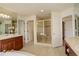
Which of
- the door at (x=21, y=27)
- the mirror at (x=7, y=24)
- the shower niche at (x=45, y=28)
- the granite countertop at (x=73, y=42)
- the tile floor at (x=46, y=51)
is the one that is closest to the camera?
the granite countertop at (x=73, y=42)

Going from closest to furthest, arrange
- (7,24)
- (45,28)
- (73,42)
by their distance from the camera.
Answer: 1. (73,42)
2. (7,24)
3. (45,28)

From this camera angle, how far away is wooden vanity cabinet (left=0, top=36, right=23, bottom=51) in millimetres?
2355

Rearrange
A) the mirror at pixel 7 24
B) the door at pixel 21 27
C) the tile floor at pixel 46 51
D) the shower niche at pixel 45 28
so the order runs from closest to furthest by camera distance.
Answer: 1. the tile floor at pixel 46 51
2. the mirror at pixel 7 24
3. the door at pixel 21 27
4. the shower niche at pixel 45 28

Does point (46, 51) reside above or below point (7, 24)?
below

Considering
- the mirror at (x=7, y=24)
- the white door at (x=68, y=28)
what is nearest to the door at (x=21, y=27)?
the mirror at (x=7, y=24)

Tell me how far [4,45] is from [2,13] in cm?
69

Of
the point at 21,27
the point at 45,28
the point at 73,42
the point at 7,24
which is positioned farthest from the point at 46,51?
the point at 45,28

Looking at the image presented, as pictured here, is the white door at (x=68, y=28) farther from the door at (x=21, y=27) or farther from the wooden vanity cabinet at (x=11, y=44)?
the wooden vanity cabinet at (x=11, y=44)

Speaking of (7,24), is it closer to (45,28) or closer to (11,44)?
(11,44)

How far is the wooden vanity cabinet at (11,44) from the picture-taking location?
236cm

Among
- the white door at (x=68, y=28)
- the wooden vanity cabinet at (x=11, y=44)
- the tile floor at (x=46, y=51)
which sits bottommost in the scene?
the tile floor at (x=46, y=51)

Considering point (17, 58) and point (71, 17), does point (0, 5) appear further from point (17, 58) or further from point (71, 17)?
point (71, 17)

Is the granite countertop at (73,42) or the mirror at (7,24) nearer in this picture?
the granite countertop at (73,42)

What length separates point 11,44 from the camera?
8.35 feet
